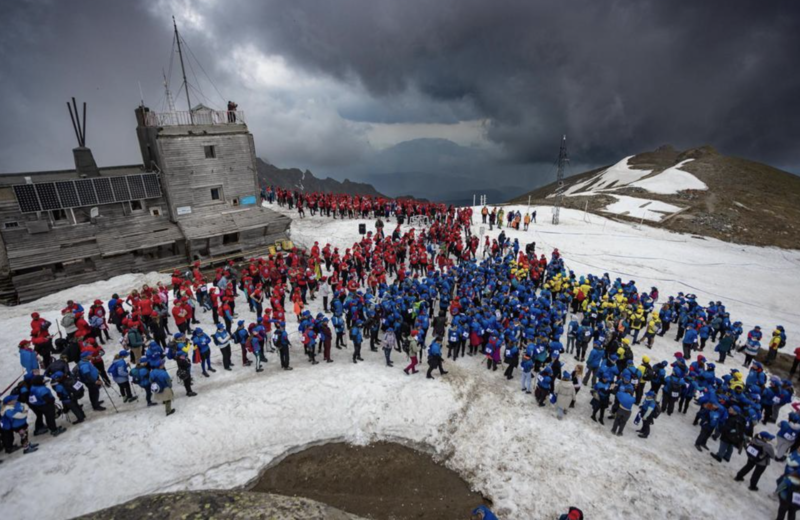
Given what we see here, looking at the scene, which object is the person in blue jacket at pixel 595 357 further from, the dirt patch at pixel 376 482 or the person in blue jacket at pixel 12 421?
the person in blue jacket at pixel 12 421

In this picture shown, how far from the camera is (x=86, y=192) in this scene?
84.5ft

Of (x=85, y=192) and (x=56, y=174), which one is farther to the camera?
(x=56, y=174)

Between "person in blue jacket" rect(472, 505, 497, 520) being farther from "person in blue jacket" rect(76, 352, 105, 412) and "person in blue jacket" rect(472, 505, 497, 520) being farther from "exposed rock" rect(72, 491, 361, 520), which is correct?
"person in blue jacket" rect(76, 352, 105, 412)

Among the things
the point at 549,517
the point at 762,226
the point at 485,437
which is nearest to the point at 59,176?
the point at 485,437

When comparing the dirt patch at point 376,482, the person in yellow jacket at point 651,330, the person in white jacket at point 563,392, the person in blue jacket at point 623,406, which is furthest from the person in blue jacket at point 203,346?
the person in yellow jacket at point 651,330

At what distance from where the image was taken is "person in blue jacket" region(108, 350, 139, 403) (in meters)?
12.5

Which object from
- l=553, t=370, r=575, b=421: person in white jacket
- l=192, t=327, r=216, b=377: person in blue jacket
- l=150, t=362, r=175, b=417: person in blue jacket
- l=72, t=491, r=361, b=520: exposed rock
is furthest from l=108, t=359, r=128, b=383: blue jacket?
l=553, t=370, r=575, b=421: person in white jacket

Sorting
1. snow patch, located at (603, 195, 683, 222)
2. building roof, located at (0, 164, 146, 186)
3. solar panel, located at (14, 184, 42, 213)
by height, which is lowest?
snow patch, located at (603, 195, 683, 222)

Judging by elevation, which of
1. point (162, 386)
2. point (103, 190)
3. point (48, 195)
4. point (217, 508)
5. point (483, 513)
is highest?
point (103, 190)

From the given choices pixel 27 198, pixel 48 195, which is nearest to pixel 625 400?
pixel 48 195

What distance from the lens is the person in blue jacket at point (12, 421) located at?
33.3 feet

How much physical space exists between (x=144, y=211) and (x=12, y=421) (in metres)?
21.8

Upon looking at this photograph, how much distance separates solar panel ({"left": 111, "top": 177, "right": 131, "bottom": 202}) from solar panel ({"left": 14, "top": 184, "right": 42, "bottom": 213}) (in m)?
4.11

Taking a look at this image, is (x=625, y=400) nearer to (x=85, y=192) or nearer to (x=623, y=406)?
(x=623, y=406)
